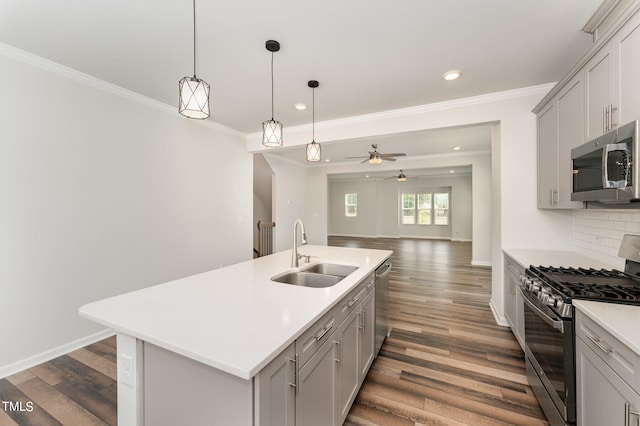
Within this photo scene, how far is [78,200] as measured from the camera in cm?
262

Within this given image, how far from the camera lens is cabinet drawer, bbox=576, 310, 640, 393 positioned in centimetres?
100

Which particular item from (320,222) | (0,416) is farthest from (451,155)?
(0,416)

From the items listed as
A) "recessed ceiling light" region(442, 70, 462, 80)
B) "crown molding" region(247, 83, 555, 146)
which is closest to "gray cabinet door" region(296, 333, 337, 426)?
"recessed ceiling light" region(442, 70, 462, 80)

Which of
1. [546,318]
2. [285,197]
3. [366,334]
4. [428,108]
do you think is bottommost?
[366,334]

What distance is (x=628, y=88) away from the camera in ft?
4.97

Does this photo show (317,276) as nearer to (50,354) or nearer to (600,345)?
(600,345)

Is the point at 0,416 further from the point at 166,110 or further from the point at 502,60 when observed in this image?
the point at 502,60

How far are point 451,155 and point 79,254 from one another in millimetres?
7119

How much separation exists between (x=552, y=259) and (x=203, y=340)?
3048mm

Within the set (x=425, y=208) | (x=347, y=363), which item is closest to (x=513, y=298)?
(x=347, y=363)

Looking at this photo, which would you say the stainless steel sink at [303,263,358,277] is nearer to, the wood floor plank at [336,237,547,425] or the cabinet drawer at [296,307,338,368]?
the cabinet drawer at [296,307,338,368]

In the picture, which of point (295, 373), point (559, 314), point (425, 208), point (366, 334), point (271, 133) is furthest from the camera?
point (425, 208)

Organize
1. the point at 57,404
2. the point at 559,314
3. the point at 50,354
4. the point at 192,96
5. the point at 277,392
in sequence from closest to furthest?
the point at 277,392 < the point at 559,314 < the point at 192,96 < the point at 57,404 < the point at 50,354

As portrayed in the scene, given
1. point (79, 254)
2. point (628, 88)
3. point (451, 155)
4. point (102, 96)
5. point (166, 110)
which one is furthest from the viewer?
point (451, 155)
